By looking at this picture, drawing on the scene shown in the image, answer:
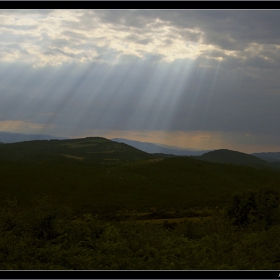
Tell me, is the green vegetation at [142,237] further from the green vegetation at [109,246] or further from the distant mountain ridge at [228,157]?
the distant mountain ridge at [228,157]

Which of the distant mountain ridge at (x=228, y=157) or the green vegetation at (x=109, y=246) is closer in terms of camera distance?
the green vegetation at (x=109, y=246)

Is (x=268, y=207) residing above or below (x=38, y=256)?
above

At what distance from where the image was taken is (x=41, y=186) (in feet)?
167

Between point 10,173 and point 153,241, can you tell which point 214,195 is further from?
point 153,241

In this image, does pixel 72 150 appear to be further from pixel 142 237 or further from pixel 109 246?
pixel 109 246

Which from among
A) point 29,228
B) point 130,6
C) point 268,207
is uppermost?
point 130,6

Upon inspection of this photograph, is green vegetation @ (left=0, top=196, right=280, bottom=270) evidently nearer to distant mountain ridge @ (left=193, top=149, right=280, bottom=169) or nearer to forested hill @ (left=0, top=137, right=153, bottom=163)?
forested hill @ (left=0, top=137, right=153, bottom=163)

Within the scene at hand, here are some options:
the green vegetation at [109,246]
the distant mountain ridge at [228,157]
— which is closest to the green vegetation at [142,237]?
the green vegetation at [109,246]

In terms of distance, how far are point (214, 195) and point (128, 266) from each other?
150 ft

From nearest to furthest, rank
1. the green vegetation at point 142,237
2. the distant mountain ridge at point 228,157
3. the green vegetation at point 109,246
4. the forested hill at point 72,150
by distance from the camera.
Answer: the green vegetation at point 109,246 → the green vegetation at point 142,237 → the forested hill at point 72,150 → the distant mountain ridge at point 228,157

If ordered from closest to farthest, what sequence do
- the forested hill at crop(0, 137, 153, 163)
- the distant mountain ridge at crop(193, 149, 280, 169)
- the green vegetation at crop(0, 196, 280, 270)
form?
1. the green vegetation at crop(0, 196, 280, 270)
2. the forested hill at crop(0, 137, 153, 163)
3. the distant mountain ridge at crop(193, 149, 280, 169)

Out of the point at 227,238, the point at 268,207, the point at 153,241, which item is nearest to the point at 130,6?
the point at 153,241

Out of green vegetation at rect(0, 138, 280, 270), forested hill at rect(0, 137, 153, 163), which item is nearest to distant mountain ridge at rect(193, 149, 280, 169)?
forested hill at rect(0, 137, 153, 163)

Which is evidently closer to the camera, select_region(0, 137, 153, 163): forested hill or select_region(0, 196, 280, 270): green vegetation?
select_region(0, 196, 280, 270): green vegetation
